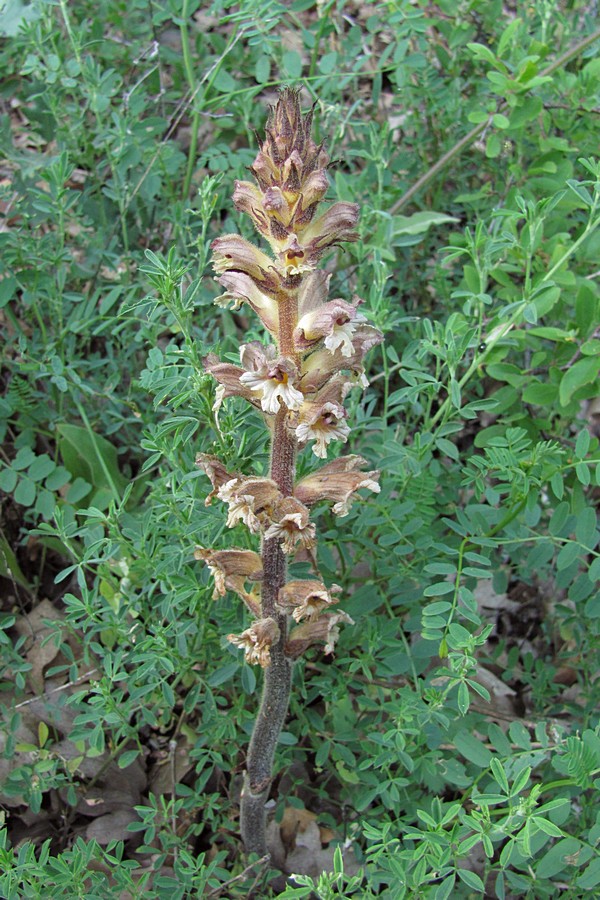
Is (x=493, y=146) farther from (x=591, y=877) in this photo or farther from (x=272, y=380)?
(x=591, y=877)

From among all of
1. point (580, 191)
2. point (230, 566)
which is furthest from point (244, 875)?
point (580, 191)

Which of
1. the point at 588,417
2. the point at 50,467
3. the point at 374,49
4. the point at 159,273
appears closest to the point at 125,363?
the point at 50,467

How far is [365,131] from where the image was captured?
4.98m

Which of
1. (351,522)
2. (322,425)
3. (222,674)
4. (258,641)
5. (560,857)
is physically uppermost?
(322,425)

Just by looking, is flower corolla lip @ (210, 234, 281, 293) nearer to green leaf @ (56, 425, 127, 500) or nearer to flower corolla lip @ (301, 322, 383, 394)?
flower corolla lip @ (301, 322, 383, 394)

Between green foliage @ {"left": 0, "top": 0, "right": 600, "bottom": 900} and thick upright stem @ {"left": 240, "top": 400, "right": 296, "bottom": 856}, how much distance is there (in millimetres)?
161

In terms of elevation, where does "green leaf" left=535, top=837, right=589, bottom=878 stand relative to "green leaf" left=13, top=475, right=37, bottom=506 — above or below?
below

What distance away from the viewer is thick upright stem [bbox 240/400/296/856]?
2523 mm

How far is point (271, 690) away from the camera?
9.23 ft

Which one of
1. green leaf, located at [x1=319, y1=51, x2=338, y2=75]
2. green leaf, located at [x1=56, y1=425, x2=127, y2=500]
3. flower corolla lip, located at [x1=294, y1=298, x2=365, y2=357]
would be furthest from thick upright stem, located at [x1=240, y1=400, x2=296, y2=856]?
green leaf, located at [x1=319, y1=51, x2=338, y2=75]

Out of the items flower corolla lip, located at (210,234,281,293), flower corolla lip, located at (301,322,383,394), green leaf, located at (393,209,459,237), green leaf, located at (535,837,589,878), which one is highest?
flower corolla lip, located at (210,234,281,293)

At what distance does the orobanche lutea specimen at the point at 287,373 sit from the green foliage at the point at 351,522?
0.93 feet

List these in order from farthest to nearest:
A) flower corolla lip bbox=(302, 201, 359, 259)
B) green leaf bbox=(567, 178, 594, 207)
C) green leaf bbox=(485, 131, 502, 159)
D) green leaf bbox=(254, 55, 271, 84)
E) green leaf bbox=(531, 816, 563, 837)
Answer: green leaf bbox=(254, 55, 271, 84)
green leaf bbox=(485, 131, 502, 159)
green leaf bbox=(567, 178, 594, 207)
flower corolla lip bbox=(302, 201, 359, 259)
green leaf bbox=(531, 816, 563, 837)

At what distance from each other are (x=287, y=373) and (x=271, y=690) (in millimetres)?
1109
